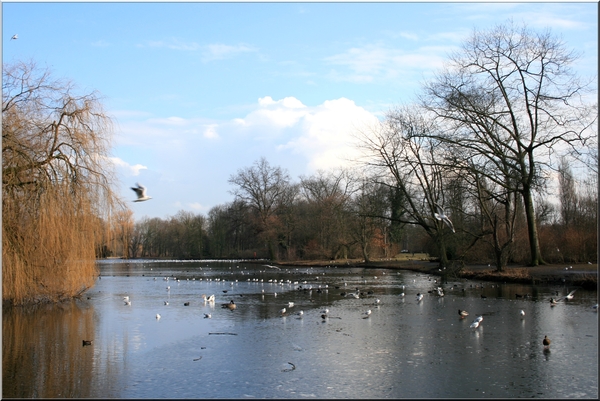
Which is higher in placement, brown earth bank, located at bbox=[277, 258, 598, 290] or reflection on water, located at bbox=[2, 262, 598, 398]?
brown earth bank, located at bbox=[277, 258, 598, 290]

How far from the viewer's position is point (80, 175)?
16.9 meters

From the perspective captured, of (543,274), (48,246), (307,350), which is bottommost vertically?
(307,350)

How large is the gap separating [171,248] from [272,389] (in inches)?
3018

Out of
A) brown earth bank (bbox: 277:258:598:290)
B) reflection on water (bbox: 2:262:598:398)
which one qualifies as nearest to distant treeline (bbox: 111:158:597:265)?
brown earth bank (bbox: 277:258:598:290)

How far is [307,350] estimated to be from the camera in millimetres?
10438

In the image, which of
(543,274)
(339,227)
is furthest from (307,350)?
(339,227)

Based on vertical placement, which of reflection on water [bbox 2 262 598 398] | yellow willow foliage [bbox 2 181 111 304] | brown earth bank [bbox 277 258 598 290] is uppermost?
yellow willow foliage [bbox 2 181 111 304]

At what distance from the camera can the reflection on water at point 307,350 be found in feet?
26.1

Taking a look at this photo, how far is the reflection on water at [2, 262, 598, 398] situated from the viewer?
314 inches

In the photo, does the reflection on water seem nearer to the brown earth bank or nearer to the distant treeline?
the brown earth bank

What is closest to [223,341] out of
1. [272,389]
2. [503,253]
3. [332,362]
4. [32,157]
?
[332,362]

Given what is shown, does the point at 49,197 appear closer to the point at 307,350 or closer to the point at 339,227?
the point at 307,350

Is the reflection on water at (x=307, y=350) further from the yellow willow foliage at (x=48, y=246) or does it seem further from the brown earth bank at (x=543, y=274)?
the brown earth bank at (x=543, y=274)

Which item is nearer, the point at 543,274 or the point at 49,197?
the point at 49,197
